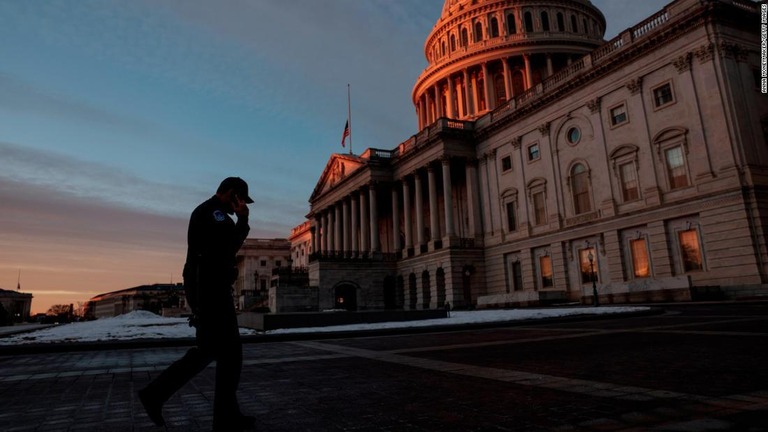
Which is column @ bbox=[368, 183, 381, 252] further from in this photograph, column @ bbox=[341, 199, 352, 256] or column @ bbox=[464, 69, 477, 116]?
column @ bbox=[464, 69, 477, 116]

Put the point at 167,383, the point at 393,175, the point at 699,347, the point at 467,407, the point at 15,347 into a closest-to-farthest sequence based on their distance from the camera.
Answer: the point at 167,383, the point at 467,407, the point at 699,347, the point at 15,347, the point at 393,175

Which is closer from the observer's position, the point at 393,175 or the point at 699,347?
the point at 699,347

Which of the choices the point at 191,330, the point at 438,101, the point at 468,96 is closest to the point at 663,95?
the point at 191,330

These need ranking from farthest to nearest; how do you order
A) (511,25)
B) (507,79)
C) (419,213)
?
1. (511,25)
2. (507,79)
3. (419,213)

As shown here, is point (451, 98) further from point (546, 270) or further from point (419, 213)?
point (546, 270)

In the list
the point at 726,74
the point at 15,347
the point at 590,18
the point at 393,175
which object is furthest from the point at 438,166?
the point at 15,347

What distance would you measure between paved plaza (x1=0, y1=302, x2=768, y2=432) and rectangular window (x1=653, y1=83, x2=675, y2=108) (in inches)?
1005

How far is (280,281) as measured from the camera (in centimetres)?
4722

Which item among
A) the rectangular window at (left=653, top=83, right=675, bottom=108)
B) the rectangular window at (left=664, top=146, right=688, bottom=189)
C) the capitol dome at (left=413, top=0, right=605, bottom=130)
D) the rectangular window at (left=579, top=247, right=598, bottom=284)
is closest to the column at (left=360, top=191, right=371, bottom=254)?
the capitol dome at (left=413, top=0, right=605, bottom=130)

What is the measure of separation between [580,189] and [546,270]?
23.6 feet

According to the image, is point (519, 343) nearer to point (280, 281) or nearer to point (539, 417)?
point (539, 417)

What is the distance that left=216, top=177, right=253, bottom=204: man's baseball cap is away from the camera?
427 centimetres

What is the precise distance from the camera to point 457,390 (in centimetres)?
524

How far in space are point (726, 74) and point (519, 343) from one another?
1029 inches
